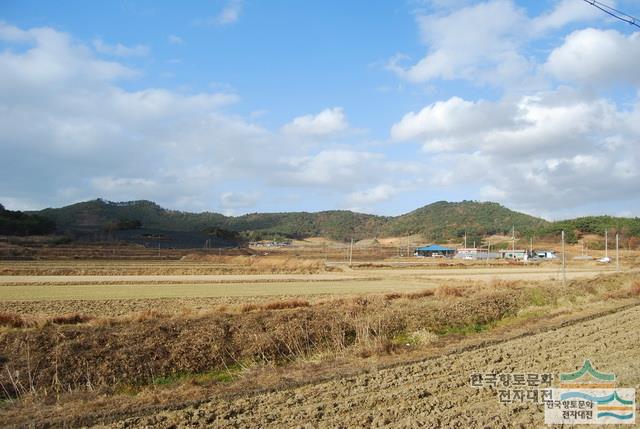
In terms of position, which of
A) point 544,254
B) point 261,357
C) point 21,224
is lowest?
point 544,254

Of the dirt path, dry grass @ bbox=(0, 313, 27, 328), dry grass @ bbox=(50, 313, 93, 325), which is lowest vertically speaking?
dry grass @ bbox=(50, 313, 93, 325)

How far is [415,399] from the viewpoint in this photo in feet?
26.0

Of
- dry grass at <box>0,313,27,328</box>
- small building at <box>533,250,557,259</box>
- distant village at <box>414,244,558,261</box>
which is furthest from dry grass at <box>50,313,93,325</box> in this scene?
small building at <box>533,250,557,259</box>

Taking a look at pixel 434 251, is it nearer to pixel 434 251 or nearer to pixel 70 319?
pixel 434 251

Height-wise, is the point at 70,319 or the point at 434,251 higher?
the point at 70,319

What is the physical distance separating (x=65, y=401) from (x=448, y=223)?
19593cm

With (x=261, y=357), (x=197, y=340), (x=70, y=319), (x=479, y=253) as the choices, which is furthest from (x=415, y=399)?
(x=479, y=253)

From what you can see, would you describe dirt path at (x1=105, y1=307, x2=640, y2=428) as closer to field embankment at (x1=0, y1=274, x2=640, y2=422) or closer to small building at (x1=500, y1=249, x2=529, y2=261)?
field embankment at (x1=0, y1=274, x2=640, y2=422)

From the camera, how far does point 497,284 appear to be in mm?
34062

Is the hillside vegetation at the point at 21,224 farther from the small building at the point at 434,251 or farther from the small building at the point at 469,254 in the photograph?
the small building at the point at 469,254

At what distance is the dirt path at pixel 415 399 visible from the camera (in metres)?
7.02

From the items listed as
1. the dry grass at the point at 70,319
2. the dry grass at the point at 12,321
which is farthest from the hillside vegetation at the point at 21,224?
the dry grass at the point at 12,321

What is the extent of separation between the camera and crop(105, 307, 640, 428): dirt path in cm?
702

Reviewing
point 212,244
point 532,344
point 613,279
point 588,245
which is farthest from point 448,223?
point 532,344
